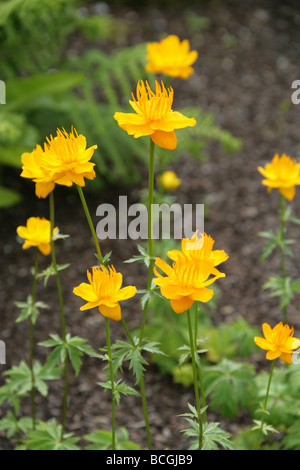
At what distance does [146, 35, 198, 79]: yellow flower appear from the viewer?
197 centimetres

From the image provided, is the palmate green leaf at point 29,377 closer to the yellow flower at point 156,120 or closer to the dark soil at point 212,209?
the dark soil at point 212,209

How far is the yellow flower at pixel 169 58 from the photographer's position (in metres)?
1.97

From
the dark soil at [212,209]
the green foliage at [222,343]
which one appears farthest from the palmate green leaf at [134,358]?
the green foliage at [222,343]

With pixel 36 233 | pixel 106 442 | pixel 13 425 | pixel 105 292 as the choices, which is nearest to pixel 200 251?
pixel 105 292

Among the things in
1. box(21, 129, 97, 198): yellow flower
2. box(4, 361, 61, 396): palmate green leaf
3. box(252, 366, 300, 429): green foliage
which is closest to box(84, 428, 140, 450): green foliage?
box(4, 361, 61, 396): palmate green leaf

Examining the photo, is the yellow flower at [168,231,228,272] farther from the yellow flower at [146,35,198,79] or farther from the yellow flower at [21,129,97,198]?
the yellow flower at [146,35,198,79]

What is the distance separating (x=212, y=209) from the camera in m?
2.97

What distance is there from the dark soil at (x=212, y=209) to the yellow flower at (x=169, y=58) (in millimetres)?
920

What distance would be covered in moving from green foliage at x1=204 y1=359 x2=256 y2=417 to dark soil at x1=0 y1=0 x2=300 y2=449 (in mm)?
256

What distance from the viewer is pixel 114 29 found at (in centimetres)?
413

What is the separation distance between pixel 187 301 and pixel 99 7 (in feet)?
12.3

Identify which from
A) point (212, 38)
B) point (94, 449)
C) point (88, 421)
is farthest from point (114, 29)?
point (94, 449)
